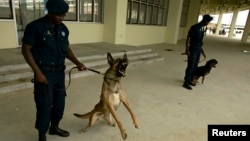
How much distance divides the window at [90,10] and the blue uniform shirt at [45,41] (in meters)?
5.59

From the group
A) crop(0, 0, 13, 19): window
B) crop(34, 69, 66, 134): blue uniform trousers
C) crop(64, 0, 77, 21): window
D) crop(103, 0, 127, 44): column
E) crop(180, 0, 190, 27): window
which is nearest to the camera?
crop(34, 69, 66, 134): blue uniform trousers

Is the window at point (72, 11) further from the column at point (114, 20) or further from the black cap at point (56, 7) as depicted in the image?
the black cap at point (56, 7)

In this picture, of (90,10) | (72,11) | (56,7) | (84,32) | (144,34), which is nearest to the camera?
(56,7)

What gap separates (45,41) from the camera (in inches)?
69.4

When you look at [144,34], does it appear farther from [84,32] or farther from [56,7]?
[56,7]

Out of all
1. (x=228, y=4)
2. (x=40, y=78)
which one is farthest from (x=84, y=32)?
(x=228, y=4)

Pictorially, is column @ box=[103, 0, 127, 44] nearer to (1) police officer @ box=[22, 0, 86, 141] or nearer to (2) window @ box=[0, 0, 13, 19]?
(2) window @ box=[0, 0, 13, 19]

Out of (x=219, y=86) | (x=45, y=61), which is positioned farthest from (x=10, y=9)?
(x=219, y=86)

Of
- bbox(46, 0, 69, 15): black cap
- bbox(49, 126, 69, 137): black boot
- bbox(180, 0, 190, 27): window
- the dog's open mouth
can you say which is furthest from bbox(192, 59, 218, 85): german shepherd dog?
bbox(180, 0, 190, 27): window

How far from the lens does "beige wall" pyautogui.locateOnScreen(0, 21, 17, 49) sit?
5.13m

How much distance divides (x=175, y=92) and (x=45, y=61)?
2.97 m

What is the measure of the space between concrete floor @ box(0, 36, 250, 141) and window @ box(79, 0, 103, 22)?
131 inches

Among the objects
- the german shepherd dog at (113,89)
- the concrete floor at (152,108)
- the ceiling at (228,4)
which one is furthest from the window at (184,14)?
the german shepherd dog at (113,89)

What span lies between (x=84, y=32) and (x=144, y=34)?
158 inches
